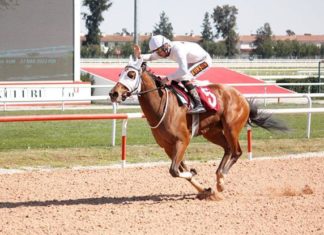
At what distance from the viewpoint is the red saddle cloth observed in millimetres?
9112

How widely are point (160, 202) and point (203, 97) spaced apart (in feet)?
4.68

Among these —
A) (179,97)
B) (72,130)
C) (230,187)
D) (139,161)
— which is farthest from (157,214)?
(72,130)

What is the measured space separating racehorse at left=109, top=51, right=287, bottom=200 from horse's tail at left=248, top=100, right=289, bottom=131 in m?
0.39

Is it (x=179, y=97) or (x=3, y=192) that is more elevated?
(x=179, y=97)

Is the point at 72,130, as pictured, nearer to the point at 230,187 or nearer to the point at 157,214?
the point at 230,187

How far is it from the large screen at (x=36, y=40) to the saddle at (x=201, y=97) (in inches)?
739

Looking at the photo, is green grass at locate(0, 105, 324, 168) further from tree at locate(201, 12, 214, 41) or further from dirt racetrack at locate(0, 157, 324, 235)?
tree at locate(201, 12, 214, 41)

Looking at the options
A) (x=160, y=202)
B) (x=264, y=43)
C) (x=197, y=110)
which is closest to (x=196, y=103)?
(x=197, y=110)

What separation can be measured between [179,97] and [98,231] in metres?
2.56

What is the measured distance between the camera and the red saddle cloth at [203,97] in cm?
911

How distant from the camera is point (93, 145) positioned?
14195mm

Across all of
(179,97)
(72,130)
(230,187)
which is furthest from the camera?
(72,130)

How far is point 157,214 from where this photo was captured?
7.98 metres

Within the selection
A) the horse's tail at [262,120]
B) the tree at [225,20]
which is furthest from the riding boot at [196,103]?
the tree at [225,20]
